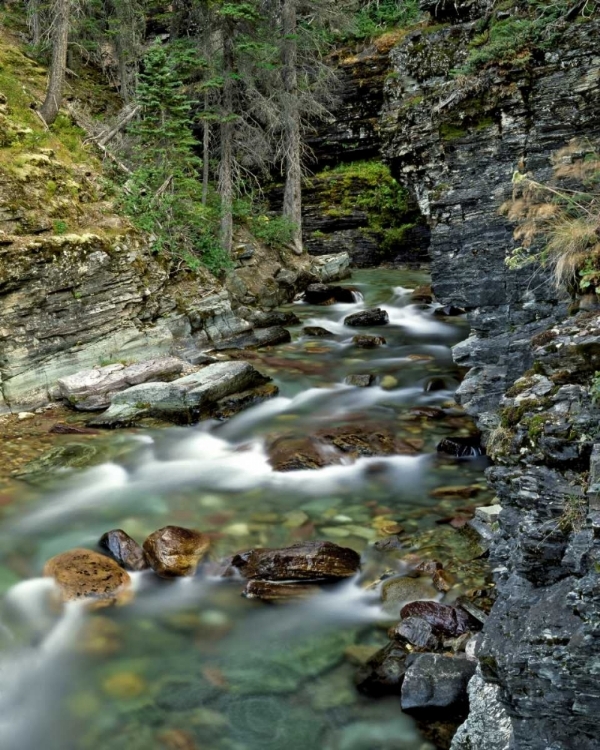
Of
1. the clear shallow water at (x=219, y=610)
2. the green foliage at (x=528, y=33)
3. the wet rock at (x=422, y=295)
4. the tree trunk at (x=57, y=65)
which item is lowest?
the clear shallow water at (x=219, y=610)

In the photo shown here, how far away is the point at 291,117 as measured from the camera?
784 inches

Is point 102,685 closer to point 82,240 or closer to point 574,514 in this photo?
point 574,514

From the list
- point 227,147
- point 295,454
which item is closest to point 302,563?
point 295,454

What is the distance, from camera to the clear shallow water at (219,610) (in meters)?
4.45

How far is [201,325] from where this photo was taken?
545 inches

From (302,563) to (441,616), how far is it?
150cm

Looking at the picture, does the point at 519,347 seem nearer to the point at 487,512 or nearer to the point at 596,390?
the point at 487,512

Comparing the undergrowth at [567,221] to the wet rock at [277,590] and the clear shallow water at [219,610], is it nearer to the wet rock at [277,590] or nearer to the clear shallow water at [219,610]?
the clear shallow water at [219,610]

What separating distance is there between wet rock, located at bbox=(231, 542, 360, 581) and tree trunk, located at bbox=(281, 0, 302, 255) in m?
14.8

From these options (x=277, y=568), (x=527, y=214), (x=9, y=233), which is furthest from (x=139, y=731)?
(x=9, y=233)

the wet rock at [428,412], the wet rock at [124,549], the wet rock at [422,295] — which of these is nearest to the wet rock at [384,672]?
the wet rock at [124,549]

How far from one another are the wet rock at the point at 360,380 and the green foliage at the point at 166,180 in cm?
486

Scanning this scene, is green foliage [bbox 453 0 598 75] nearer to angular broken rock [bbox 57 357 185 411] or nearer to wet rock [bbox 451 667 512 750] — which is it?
wet rock [bbox 451 667 512 750]

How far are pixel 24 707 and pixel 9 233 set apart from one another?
8577mm
